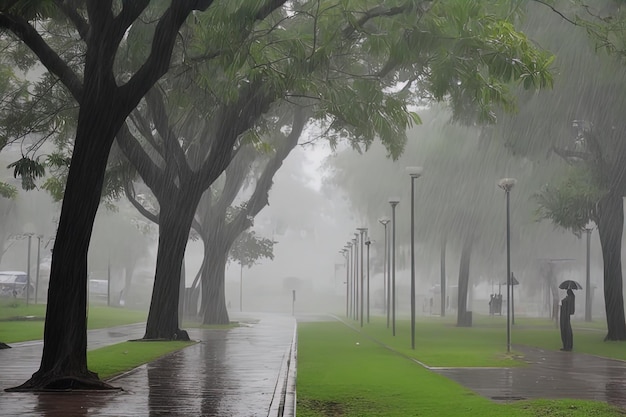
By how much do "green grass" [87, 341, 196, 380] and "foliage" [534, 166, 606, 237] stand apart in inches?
586

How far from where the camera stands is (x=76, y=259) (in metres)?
15.8

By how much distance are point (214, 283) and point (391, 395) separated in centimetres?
3036

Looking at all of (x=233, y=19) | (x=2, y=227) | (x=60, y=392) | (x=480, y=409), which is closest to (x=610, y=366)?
(x=480, y=409)

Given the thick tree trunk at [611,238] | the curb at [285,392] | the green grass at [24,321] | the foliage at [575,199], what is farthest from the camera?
the thick tree trunk at [611,238]

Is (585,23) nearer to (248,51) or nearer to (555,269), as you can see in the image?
(248,51)

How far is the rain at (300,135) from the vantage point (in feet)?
53.0

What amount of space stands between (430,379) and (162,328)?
13.4 m

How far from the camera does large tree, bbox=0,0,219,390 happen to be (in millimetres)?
15500

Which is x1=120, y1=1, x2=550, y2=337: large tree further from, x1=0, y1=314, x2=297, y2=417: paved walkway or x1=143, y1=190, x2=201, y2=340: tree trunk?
x1=0, y1=314, x2=297, y2=417: paved walkway

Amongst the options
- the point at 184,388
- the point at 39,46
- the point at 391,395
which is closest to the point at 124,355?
the point at 184,388

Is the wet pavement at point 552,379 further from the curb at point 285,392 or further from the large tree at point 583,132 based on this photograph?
the large tree at point 583,132

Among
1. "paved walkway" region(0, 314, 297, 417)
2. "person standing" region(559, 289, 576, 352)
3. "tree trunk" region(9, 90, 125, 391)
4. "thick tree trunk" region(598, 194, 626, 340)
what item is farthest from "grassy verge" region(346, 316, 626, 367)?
"tree trunk" region(9, 90, 125, 391)

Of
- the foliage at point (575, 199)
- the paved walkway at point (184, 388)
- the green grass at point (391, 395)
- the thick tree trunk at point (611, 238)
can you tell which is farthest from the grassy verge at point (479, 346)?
the foliage at point (575, 199)

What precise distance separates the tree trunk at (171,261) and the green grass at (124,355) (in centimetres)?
114
